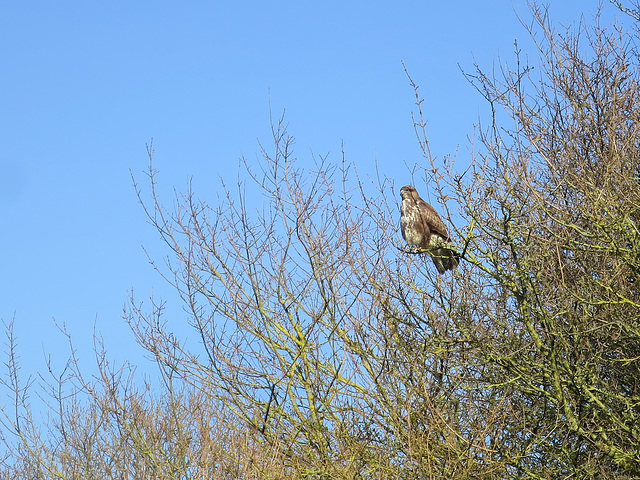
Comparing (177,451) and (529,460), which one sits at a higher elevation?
(177,451)

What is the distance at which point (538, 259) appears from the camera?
319 inches

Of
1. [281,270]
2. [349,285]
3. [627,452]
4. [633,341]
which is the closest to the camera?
[627,452]

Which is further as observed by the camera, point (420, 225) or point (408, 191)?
point (408, 191)

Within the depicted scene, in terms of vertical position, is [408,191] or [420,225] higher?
[408,191]

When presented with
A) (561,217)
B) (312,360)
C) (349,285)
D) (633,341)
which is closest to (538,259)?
(561,217)

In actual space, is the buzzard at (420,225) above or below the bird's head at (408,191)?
below

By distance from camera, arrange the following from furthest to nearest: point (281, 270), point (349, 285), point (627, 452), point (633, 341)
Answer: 1. point (281, 270)
2. point (349, 285)
3. point (633, 341)
4. point (627, 452)

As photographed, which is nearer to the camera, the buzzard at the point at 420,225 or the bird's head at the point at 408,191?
the buzzard at the point at 420,225

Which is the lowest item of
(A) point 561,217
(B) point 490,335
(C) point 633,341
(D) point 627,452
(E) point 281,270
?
(D) point 627,452

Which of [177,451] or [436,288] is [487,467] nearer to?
[436,288]

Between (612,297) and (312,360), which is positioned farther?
(312,360)

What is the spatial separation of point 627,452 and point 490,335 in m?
1.70

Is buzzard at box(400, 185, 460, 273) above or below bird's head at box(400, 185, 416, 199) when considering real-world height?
below

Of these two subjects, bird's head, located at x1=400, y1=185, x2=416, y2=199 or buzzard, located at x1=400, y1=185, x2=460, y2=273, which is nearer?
buzzard, located at x1=400, y1=185, x2=460, y2=273
